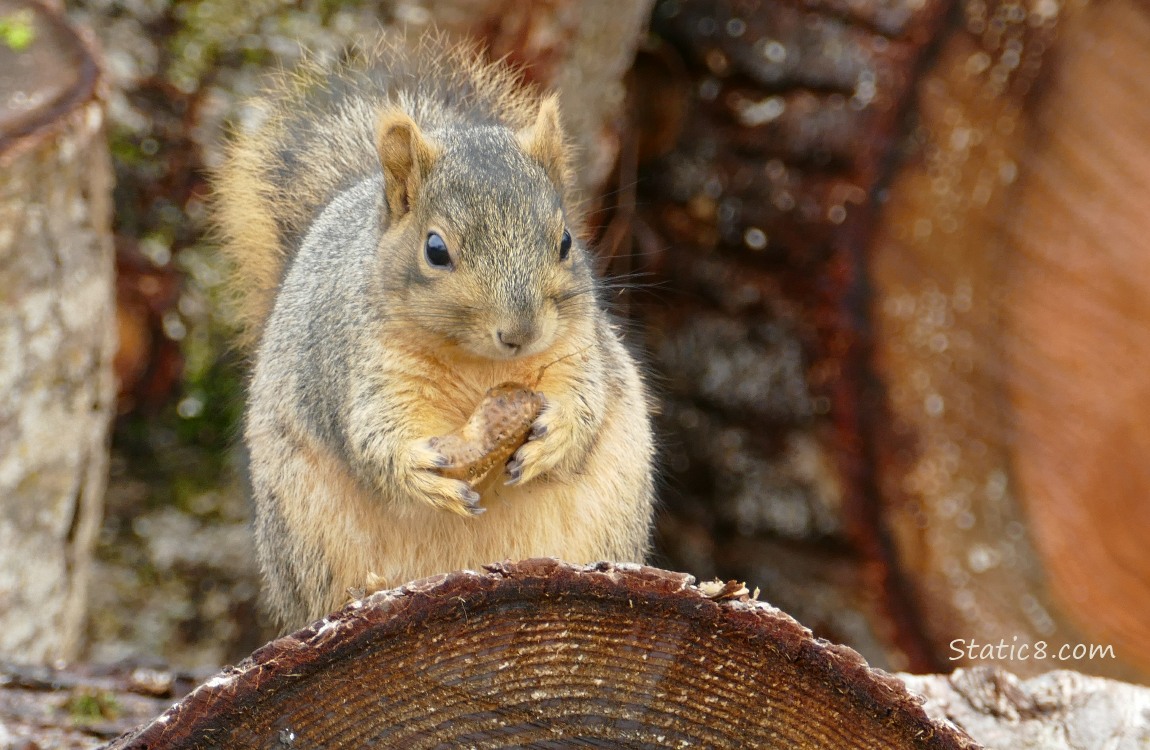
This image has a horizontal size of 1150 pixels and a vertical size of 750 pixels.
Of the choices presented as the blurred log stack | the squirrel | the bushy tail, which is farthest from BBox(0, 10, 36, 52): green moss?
the blurred log stack

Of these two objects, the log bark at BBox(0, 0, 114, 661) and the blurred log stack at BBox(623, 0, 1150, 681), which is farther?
the blurred log stack at BBox(623, 0, 1150, 681)

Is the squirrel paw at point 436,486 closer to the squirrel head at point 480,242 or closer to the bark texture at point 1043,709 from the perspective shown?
the squirrel head at point 480,242

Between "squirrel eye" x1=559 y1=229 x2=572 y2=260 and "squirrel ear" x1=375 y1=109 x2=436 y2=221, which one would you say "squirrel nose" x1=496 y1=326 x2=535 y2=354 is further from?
"squirrel ear" x1=375 y1=109 x2=436 y2=221

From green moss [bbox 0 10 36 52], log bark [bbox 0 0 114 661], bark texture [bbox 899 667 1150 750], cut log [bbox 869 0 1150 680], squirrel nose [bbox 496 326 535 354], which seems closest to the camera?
squirrel nose [bbox 496 326 535 354]

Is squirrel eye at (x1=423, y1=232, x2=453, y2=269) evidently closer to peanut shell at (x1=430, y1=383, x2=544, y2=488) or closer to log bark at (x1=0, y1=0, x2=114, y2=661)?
peanut shell at (x1=430, y1=383, x2=544, y2=488)

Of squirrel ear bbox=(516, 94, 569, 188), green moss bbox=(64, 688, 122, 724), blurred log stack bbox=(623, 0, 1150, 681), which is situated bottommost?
green moss bbox=(64, 688, 122, 724)

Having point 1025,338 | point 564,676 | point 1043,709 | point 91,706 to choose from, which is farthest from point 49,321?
point 1025,338

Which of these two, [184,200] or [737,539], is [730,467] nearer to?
[737,539]

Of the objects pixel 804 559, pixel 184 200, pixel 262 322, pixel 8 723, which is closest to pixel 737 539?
pixel 804 559

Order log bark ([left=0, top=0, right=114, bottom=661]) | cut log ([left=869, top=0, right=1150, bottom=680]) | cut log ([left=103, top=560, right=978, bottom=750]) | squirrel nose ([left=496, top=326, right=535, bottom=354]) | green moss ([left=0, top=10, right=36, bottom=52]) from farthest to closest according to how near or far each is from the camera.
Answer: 1. cut log ([left=869, top=0, right=1150, bottom=680])
2. green moss ([left=0, top=10, right=36, bottom=52])
3. log bark ([left=0, top=0, right=114, bottom=661])
4. squirrel nose ([left=496, top=326, right=535, bottom=354])
5. cut log ([left=103, top=560, right=978, bottom=750])

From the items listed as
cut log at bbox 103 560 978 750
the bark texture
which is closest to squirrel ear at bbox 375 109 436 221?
cut log at bbox 103 560 978 750

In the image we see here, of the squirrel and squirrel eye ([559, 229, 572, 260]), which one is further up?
squirrel eye ([559, 229, 572, 260])
